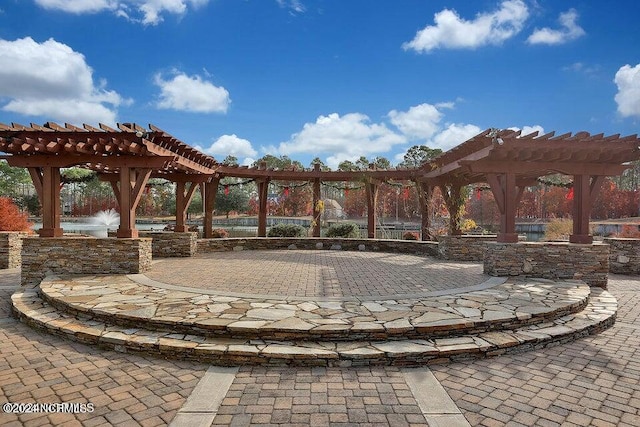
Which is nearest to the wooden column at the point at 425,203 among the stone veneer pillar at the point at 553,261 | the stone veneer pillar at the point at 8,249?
the stone veneer pillar at the point at 553,261

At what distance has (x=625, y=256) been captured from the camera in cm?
986

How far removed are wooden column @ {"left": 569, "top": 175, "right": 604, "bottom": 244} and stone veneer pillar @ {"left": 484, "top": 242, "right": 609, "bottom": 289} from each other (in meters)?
0.41

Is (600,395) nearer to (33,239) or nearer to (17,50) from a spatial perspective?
(33,239)

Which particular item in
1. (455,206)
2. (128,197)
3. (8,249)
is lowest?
(8,249)

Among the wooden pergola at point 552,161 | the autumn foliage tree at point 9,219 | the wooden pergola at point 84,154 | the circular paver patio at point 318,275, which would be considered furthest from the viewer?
the autumn foliage tree at point 9,219

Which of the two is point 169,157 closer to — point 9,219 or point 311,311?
point 311,311

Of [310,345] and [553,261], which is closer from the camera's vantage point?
[310,345]

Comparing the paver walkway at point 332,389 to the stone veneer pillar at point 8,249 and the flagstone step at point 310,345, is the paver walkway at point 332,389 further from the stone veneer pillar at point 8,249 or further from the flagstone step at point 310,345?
the stone veneer pillar at point 8,249

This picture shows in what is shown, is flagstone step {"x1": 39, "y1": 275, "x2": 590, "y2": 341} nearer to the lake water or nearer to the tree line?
the lake water

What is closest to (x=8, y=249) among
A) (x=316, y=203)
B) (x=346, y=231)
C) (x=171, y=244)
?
(x=171, y=244)

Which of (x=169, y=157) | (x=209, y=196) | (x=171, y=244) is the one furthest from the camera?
(x=209, y=196)

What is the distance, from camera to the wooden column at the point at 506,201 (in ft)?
25.5

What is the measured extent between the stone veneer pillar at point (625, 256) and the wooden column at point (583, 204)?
2.99m

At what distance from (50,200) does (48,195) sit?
118mm
